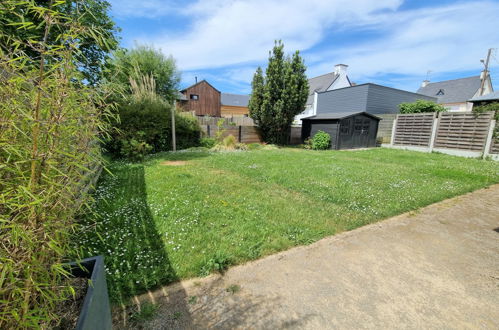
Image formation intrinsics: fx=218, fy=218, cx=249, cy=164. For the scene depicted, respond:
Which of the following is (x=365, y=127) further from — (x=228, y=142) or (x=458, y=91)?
(x=458, y=91)

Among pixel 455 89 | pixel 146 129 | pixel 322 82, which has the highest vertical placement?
pixel 455 89

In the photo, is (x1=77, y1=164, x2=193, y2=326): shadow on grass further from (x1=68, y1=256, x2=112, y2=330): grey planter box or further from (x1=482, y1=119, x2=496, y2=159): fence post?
(x1=482, y1=119, x2=496, y2=159): fence post

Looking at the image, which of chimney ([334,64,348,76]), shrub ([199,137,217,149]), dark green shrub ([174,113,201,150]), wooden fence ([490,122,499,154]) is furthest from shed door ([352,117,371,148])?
chimney ([334,64,348,76])

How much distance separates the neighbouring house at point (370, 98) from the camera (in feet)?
52.6

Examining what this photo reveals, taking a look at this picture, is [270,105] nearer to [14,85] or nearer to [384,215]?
[384,215]

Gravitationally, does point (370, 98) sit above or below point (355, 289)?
above

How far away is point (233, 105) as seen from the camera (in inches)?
1298

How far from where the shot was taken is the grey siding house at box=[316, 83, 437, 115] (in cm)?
1605

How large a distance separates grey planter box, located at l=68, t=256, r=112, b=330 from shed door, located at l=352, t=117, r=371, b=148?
13.5 m

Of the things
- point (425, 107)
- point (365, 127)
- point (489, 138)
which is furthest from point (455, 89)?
point (489, 138)

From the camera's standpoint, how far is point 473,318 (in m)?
1.74

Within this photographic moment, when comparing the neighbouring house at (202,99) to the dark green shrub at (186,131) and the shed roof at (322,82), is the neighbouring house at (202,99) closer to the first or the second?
the shed roof at (322,82)

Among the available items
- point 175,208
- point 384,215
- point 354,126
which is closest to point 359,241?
point 384,215

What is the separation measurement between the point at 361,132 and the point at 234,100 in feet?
78.8
